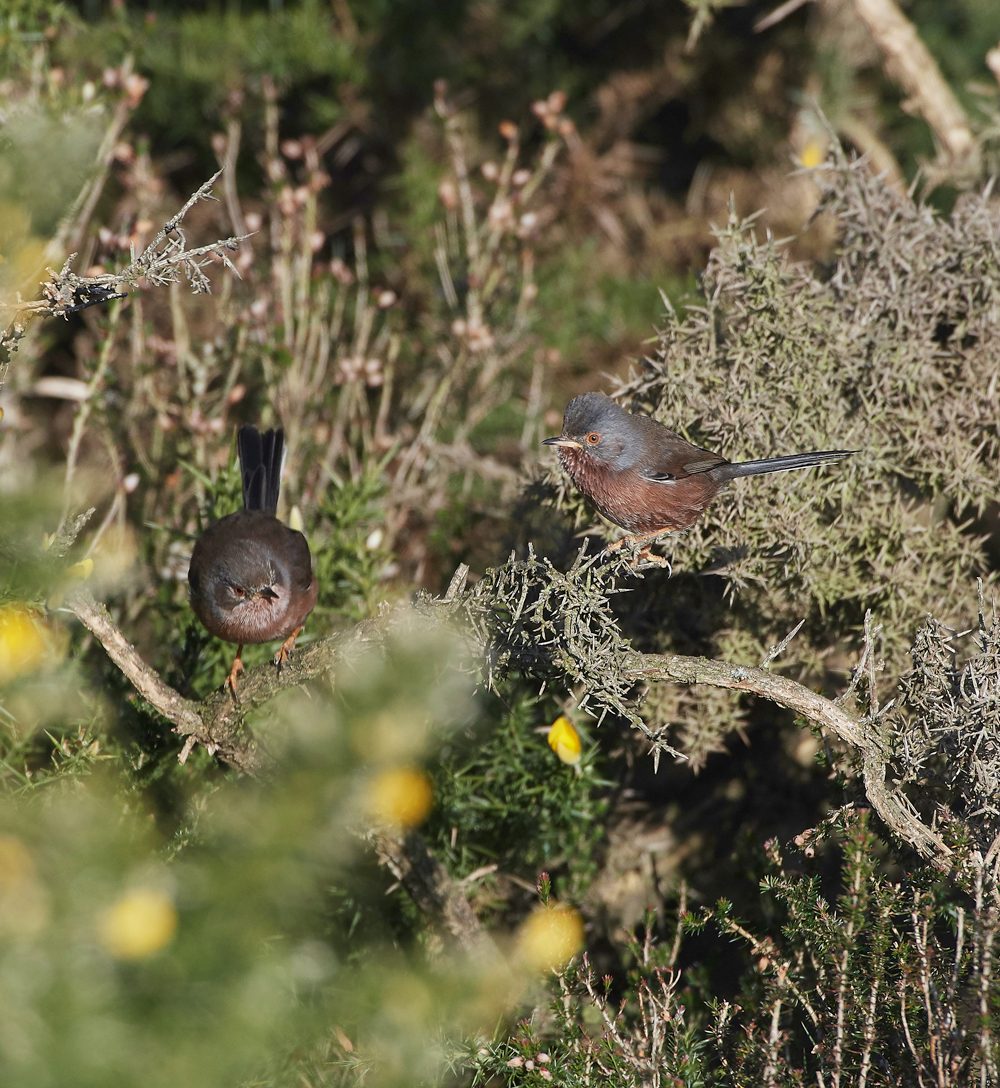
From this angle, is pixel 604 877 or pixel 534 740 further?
pixel 604 877

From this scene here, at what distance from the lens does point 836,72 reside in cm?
620

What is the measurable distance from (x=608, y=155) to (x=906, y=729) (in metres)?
5.07

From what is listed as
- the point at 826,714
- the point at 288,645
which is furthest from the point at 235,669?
the point at 826,714

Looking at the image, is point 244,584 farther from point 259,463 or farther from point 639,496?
point 639,496

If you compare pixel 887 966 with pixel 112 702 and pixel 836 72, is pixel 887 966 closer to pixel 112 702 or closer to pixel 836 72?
pixel 112 702

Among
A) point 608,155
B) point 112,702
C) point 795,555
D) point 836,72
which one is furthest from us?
point 608,155

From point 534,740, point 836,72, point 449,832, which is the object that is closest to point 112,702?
point 449,832

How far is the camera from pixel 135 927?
133 cm

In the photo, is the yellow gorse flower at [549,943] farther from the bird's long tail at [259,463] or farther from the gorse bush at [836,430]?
the bird's long tail at [259,463]

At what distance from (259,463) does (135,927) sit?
9.16 feet

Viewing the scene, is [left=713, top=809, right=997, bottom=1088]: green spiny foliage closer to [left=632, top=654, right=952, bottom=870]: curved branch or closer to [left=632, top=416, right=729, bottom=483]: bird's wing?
[left=632, top=654, right=952, bottom=870]: curved branch

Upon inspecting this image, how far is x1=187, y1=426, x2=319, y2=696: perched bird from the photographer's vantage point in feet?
11.2

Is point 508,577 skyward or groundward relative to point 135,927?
groundward

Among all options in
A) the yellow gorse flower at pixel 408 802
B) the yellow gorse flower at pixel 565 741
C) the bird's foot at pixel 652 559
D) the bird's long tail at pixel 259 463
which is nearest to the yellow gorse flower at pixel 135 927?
the yellow gorse flower at pixel 408 802
